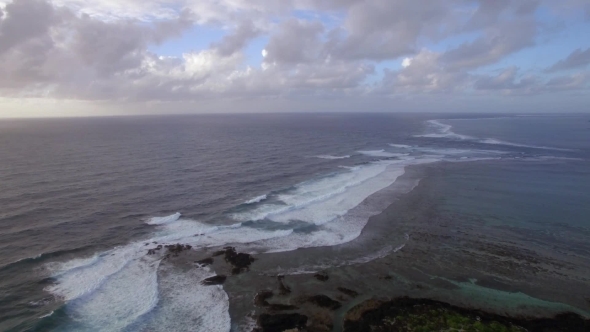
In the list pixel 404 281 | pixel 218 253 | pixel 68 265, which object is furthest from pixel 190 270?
pixel 404 281

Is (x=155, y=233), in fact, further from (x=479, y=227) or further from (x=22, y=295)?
(x=479, y=227)

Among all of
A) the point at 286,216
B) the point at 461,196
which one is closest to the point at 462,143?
the point at 461,196

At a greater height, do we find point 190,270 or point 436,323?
point 190,270

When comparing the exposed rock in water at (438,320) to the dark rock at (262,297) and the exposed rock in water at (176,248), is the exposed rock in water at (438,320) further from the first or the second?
the exposed rock in water at (176,248)

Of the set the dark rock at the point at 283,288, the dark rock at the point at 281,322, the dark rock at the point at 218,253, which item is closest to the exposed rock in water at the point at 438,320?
the dark rock at the point at 281,322

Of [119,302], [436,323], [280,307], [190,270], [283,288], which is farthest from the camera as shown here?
[190,270]

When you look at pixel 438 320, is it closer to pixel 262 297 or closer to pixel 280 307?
pixel 280 307

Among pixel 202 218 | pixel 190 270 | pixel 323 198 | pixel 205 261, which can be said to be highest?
pixel 323 198

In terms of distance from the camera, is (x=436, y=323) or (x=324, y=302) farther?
(x=324, y=302)
